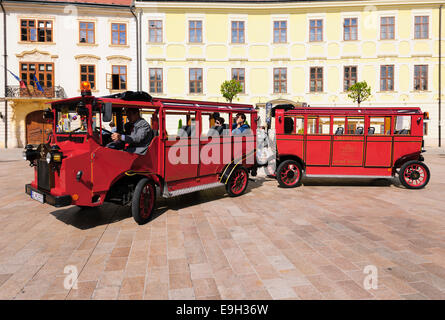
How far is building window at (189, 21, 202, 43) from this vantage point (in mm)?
27141

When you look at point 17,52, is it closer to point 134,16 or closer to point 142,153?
point 134,16

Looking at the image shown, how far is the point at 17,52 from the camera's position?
2623 cm

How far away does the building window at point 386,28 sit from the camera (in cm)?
2661

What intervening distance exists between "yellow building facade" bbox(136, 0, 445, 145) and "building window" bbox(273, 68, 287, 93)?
0.09 metres

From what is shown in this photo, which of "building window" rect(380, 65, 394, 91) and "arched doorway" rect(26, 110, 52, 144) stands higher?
"building window" rect(380, 65, 394, 91)

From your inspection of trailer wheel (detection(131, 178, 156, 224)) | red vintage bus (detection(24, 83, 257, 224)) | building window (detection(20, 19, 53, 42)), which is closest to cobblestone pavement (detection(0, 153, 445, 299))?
trailer wheel (detection(131, 178, 156, 224))

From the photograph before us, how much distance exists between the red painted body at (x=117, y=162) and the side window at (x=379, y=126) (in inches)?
180

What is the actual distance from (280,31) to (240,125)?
21533 millimetres

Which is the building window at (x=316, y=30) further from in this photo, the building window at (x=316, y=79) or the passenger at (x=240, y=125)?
the passenger at (x=240, y=125)

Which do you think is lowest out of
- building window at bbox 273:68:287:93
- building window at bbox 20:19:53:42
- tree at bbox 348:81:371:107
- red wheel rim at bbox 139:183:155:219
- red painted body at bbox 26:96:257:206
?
red wheel rim at bbox 139:183:155:219

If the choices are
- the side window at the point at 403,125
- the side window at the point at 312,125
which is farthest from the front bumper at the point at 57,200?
the side window at the point at 403,125

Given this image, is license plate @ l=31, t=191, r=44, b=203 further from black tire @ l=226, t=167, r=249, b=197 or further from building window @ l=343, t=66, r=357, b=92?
building window @ l=343, t=66, r=357, b=92

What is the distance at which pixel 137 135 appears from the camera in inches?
236
